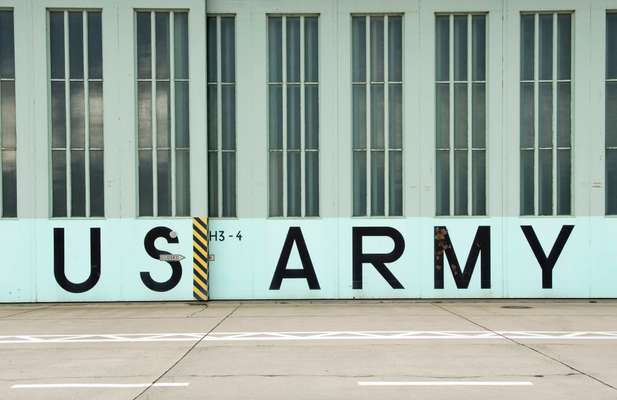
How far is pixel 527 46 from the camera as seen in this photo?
1905 cm

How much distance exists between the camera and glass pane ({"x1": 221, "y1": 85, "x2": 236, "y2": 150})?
750 inches

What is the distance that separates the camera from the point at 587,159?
18.9 m

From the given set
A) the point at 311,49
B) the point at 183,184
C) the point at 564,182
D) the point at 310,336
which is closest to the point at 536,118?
the point at 564,182

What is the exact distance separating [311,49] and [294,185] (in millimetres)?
3538

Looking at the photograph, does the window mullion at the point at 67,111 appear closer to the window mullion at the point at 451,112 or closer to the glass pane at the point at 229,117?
the glass pane at the point at 229,117

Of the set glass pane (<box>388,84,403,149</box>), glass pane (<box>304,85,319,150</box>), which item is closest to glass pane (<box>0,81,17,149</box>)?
glass pane (<box>304,85,319,150</box>)

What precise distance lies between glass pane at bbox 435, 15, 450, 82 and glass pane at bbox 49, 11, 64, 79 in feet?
31.4

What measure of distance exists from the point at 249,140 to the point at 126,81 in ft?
11.2

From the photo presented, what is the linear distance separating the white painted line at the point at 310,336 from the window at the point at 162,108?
6.00 metres

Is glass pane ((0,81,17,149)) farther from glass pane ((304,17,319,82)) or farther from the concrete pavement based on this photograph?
glass pane ((304,17,319,82))

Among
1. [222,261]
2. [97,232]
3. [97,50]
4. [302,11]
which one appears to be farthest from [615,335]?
[97,50]

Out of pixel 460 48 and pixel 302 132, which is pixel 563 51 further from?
pixel 302 132

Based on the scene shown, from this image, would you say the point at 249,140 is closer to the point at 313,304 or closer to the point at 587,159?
the point at 313,304

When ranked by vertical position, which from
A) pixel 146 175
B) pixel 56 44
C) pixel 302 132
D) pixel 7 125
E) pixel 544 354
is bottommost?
pixel 544 354
